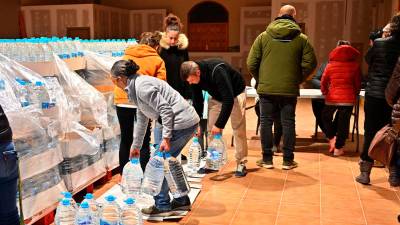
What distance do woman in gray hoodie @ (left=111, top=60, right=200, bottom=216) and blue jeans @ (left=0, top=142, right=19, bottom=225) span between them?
2.86 ft

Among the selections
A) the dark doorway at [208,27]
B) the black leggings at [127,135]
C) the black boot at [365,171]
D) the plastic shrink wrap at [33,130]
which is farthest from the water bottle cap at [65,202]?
the dark doorway at [208,27]

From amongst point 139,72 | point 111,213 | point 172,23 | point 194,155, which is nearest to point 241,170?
point 194,155

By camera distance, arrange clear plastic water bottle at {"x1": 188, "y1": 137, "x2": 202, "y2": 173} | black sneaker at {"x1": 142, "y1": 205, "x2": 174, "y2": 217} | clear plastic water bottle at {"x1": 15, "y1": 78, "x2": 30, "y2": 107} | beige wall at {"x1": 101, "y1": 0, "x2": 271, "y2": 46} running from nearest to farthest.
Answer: clear plastic water bottle at {"x1": 15, "y1": 78, "x2": 30, "y2": 107}, black sneaker at {"x1": 142, "y1": 205, "x2": 174, "y2": 217}, clear plastic water bottle at {"x1": 188, "y1": 137, "x2": 202, "y2": 173}, beige wall at {"x1": 101, "y1": 0, "x2": 271, "y2": 46}

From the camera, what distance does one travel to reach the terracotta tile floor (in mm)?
2914

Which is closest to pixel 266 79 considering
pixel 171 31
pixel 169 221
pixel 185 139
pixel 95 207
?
pixel 171 31

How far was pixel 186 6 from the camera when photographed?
35.1ft

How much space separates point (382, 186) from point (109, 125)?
2387 mm

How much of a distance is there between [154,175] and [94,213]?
1.80 ft

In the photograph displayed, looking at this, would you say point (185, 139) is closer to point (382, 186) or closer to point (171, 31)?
point (171, 31)

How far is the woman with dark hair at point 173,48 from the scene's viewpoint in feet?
11.7

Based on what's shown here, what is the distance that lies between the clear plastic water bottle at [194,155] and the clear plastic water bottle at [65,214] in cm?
163

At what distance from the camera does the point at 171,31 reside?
11.7 ft

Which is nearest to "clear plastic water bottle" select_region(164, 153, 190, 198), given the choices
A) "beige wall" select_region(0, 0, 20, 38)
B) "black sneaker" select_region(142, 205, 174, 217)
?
"black sneaker" select_region(142, 205, 174, 217)

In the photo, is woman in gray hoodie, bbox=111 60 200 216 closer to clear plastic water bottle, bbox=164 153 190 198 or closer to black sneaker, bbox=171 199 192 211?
clear plastic water bottle, bbox=164 153 190 198
